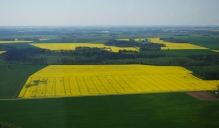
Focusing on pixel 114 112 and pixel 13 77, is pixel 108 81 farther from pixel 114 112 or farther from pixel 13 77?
pixel 13 77

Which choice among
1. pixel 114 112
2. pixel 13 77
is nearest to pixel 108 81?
pixel 114 112

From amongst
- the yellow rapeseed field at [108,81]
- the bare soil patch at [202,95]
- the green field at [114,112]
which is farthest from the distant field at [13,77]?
the bare soil patch at [202,95]

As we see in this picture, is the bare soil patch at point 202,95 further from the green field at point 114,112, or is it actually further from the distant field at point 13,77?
the distant field at point 13,77

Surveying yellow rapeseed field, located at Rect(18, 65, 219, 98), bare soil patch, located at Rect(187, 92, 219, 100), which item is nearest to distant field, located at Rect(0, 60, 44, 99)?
yellow rapeseed field, located at Rect(18, 65, 219, 98)

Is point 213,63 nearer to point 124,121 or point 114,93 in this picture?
point 114,93

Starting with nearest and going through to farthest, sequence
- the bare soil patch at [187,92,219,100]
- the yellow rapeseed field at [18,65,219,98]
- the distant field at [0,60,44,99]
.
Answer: the bare soil patch at [187,92,219,100]
the distant field at [0,60,44,99]
the yellow rapeseed field at [18,65,219,98]

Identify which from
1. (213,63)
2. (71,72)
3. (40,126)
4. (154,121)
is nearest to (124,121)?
(154,121)

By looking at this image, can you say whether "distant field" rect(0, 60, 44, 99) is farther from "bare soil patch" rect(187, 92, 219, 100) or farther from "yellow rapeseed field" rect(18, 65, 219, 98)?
"bare soil patch" rect(187, 92, 219, 100)
